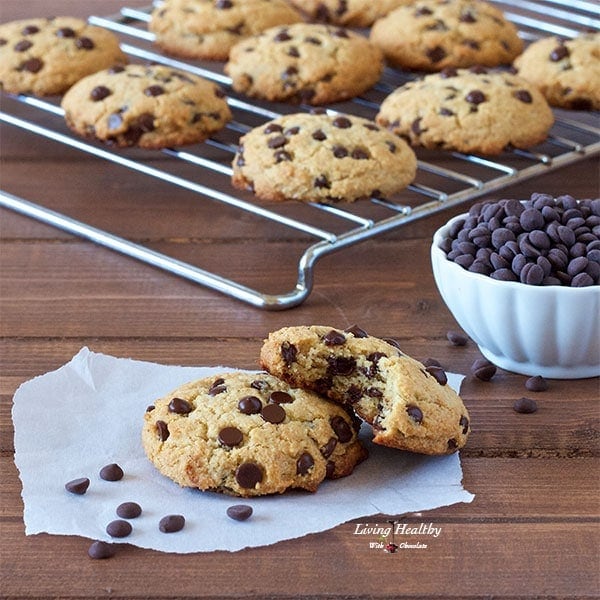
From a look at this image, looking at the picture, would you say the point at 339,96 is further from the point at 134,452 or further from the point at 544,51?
the point at 134,452

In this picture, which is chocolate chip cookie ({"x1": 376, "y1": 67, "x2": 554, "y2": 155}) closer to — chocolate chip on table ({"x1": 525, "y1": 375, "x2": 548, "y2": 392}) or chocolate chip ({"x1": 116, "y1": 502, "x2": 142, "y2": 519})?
chocolate chip on table ({"x1": 525, "y1": 375, "x2": 548, "y2": 392})

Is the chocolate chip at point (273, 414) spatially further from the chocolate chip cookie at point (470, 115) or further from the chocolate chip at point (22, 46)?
the chocolate chip at point (22, 46)

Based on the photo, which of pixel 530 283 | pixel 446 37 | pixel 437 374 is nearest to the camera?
pixel 437 374

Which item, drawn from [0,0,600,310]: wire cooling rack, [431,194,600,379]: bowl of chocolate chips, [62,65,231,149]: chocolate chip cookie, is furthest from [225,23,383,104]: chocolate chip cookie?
[431,194,600,379]: bowl of chocolate chips

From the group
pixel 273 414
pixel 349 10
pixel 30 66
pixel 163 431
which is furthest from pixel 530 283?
pixel 349 10

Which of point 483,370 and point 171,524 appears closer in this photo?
point 171,524

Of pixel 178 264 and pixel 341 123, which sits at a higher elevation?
pixel 341 123

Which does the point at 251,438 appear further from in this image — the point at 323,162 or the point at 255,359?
the point at 323,162

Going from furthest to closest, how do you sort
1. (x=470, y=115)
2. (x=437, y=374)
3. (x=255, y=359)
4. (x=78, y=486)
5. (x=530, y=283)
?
1. (x=470, y=115)
2. (x=255, y=359)
3. (x=530, y=283)
4. (x=437, y=374)
5. (x=78, y=486)
